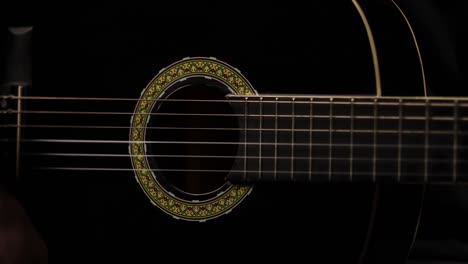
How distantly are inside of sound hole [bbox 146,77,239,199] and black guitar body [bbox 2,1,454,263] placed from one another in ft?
0.13

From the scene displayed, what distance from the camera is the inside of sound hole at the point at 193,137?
2.42ft

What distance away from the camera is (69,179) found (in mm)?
750

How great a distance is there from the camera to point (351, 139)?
696mm

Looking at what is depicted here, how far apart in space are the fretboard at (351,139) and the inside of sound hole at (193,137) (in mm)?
39

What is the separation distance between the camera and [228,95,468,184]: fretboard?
68cm

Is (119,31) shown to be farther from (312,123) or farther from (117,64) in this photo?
(312,123)

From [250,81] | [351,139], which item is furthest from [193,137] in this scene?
[351,139]

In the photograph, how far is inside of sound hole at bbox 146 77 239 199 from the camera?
2.42 ft

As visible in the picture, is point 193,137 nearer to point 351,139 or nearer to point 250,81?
point 250,81

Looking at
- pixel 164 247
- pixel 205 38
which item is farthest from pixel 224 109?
pixel 164 247

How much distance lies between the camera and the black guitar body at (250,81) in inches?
28.4

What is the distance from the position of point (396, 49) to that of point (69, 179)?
18.6 inches

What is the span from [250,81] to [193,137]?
12 cm

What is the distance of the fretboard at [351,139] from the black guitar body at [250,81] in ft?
0.09
